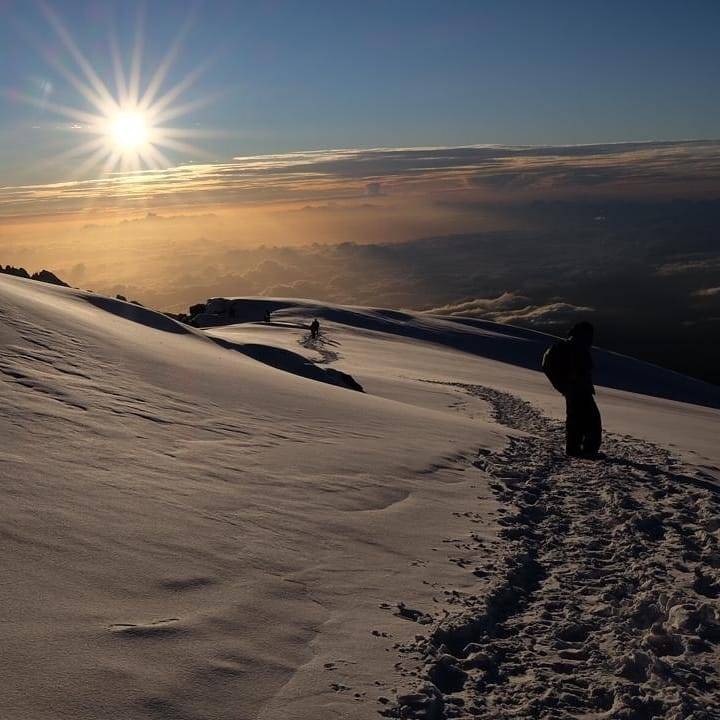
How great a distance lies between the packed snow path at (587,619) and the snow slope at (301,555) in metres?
0.02

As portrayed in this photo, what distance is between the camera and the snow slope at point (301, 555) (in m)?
4.01

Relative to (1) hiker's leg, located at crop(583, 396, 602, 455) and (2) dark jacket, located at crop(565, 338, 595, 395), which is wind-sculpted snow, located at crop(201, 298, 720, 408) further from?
(1) hiker's leg, located at crop(583, 396, 602, 455)

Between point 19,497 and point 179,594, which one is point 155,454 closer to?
point 19,497

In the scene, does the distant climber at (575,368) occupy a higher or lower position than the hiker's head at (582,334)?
lower

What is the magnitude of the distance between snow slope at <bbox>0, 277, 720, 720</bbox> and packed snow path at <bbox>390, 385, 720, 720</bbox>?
22 mm

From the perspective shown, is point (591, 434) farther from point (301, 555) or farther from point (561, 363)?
point (301, 555)

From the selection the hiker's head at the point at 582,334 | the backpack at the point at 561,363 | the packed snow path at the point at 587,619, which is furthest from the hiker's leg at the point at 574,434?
the packed snow path at the point at 587,619

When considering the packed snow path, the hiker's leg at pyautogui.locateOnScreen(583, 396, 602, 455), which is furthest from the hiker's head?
the packed snow path

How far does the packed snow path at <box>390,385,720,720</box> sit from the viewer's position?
4.16 meters

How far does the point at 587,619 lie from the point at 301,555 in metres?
2.24

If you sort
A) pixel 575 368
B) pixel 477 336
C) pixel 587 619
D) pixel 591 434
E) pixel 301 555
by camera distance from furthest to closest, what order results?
pixel 477 336 < pixel 575 368 < pixel 591 434 < pixel 301 555 < pixel 587 619

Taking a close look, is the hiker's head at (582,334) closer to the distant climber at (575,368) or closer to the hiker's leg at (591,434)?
the distant climber at (575,368)

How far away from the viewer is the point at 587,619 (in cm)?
524

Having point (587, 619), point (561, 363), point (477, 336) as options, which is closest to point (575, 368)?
point (561, 363)
